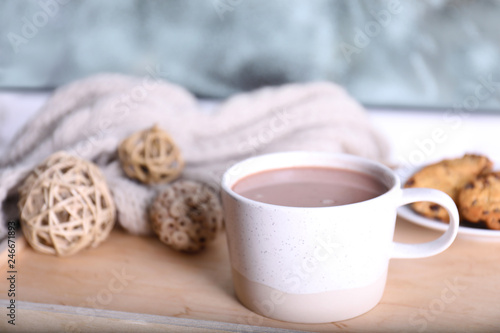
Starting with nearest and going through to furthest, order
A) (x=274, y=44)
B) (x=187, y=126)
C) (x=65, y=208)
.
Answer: (x=65, y=208) → (x=187, y=126) → (x=274, y=44)

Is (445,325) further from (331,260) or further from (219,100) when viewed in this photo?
(219,100)

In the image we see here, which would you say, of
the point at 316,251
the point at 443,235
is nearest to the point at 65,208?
the point at 316,251

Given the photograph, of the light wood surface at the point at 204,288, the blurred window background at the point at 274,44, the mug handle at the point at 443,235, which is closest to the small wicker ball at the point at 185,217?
the light wood surface at the point at 204,288

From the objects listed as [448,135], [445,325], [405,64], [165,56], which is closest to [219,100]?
[165,56]

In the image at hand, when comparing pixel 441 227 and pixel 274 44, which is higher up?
pixel 274 44

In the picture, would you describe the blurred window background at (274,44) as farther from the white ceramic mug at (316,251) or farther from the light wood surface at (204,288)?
the white ceramic mug at (316,251)

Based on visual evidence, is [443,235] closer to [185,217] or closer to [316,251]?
[316,251]
